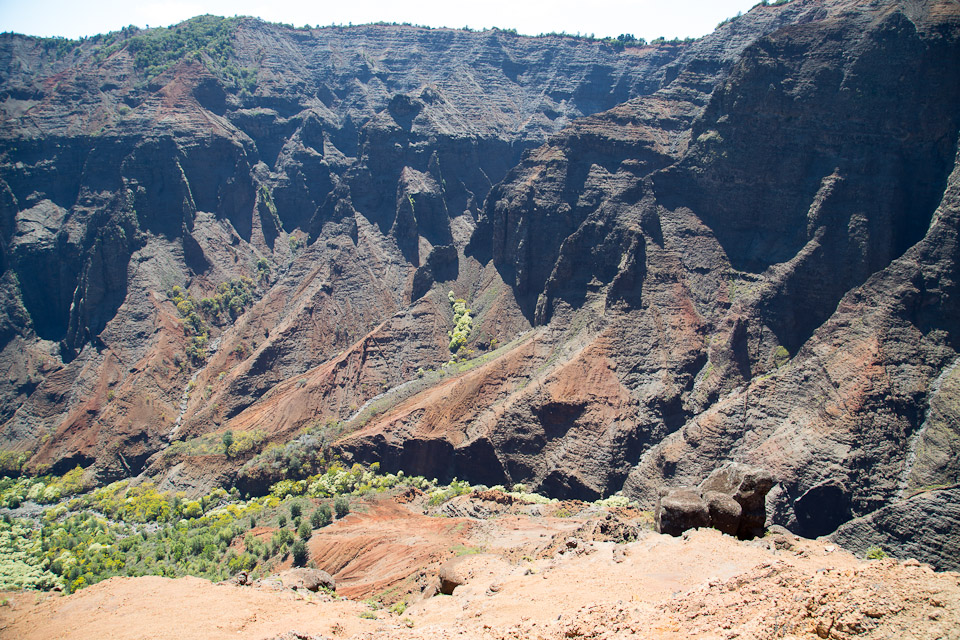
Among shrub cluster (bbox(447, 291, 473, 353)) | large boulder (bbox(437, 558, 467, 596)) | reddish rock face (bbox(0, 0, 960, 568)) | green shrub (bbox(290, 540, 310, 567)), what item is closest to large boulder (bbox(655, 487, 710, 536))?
large boulder (bbox(437, 558, 467, 596))

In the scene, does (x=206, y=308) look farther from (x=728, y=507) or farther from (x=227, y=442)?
(x=728, y=507)

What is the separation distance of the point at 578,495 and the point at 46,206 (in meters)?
77.5

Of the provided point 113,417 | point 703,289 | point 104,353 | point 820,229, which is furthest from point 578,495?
point 104,353

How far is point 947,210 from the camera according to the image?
46656mm

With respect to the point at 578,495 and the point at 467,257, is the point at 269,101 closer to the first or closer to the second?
the point at 467,257

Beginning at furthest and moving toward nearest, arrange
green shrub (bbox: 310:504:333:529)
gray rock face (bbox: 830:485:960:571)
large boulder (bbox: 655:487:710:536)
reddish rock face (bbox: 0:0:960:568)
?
1. reddish rock face (bbox: 0:0:960:568)
2. green shrub (bbox: 310:504:333:529)
3. gray rock face (bbox: 830:485:960:571)
4. large boulder (bbox: 655:487:710:536)

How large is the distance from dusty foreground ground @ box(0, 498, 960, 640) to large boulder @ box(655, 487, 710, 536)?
87 cm

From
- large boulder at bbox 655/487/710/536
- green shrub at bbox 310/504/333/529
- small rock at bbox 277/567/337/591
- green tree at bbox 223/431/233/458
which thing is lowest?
green tree at bbox 223/431/233/458

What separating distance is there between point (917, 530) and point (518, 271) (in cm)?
4530

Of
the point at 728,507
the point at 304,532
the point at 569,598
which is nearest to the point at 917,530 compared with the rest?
the point at 728,507

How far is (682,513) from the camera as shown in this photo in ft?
101

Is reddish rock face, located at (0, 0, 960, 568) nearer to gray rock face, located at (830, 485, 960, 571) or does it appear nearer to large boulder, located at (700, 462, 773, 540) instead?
gray rock face, located at (830, 485, 960, 571)

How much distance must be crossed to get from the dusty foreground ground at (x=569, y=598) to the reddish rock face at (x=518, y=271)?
17.3m

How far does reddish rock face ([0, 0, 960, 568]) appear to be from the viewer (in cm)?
4781
